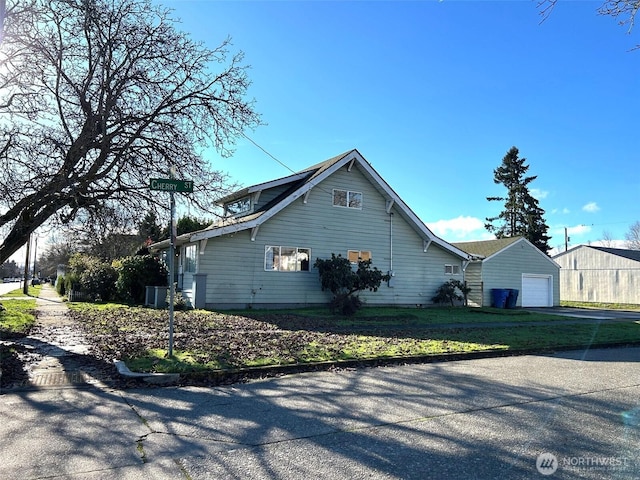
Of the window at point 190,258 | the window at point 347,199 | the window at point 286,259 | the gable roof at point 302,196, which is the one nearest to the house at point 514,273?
the gable roof at point 302,196

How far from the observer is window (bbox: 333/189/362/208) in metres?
21.9

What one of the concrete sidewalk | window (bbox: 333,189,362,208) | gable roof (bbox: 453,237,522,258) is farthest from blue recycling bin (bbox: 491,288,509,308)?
the concrete sidewalk

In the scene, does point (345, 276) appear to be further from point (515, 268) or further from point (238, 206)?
point (515, 268)

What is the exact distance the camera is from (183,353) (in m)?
8.91

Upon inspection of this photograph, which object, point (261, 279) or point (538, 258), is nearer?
point (261, 279)

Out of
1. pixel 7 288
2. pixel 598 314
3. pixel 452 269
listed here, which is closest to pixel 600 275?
pixel 598 314

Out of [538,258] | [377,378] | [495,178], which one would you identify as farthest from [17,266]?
[377,378]

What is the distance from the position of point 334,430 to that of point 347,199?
→ 17.7 metres

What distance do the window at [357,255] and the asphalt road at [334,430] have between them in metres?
14.6

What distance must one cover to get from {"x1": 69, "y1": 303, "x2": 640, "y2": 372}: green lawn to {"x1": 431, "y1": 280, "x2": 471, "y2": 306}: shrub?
598 cm

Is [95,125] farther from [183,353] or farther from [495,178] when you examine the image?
[495,178]

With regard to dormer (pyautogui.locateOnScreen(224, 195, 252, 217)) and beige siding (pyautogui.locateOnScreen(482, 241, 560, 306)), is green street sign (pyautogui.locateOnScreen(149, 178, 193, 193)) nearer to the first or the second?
dormer (pyautogui.locateOnScreen(224, 195, 252, 217))

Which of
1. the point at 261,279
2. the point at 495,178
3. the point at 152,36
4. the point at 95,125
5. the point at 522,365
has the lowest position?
the point at 522,365

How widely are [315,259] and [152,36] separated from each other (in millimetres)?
11918
